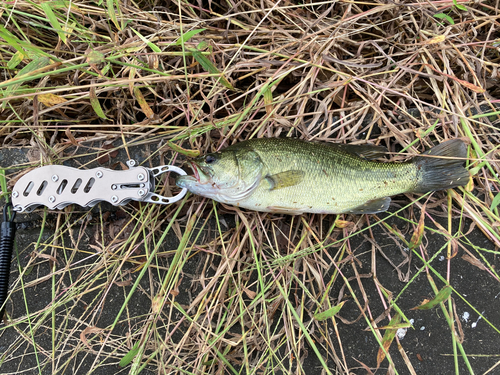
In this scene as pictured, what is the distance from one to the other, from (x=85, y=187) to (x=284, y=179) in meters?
1.59

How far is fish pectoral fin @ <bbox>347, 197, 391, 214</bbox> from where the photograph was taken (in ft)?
8.11

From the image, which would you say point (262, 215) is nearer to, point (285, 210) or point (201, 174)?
point (285, 210)

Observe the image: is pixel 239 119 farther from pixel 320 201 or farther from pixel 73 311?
pixel 73 311

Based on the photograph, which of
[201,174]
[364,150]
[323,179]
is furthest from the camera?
[364,150]

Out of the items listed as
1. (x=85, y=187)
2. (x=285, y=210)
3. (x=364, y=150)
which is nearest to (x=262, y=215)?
(x=285, y=210)

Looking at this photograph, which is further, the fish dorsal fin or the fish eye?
the fish dorsal fin

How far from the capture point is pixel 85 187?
2.46m

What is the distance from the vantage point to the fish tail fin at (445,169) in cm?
250

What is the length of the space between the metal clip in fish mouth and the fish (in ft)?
0.97

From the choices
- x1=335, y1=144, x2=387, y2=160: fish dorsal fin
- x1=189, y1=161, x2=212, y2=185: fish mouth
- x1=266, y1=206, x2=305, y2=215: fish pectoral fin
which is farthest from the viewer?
x1=335, y1=144, x2=387, y2=160: fish dorsal fin

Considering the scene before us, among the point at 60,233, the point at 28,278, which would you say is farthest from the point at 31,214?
the point at 28,278

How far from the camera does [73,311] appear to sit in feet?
8.71

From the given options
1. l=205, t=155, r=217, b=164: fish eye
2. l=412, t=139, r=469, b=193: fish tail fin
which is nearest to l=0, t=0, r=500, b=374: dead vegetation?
l=412, t=139, r=469, b=193: fish tail fin

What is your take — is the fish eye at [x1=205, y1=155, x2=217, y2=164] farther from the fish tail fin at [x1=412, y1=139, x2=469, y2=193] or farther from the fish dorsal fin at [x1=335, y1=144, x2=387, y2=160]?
the fish tail fin at [x1=412, y1=139, x2=469, y2=193]
